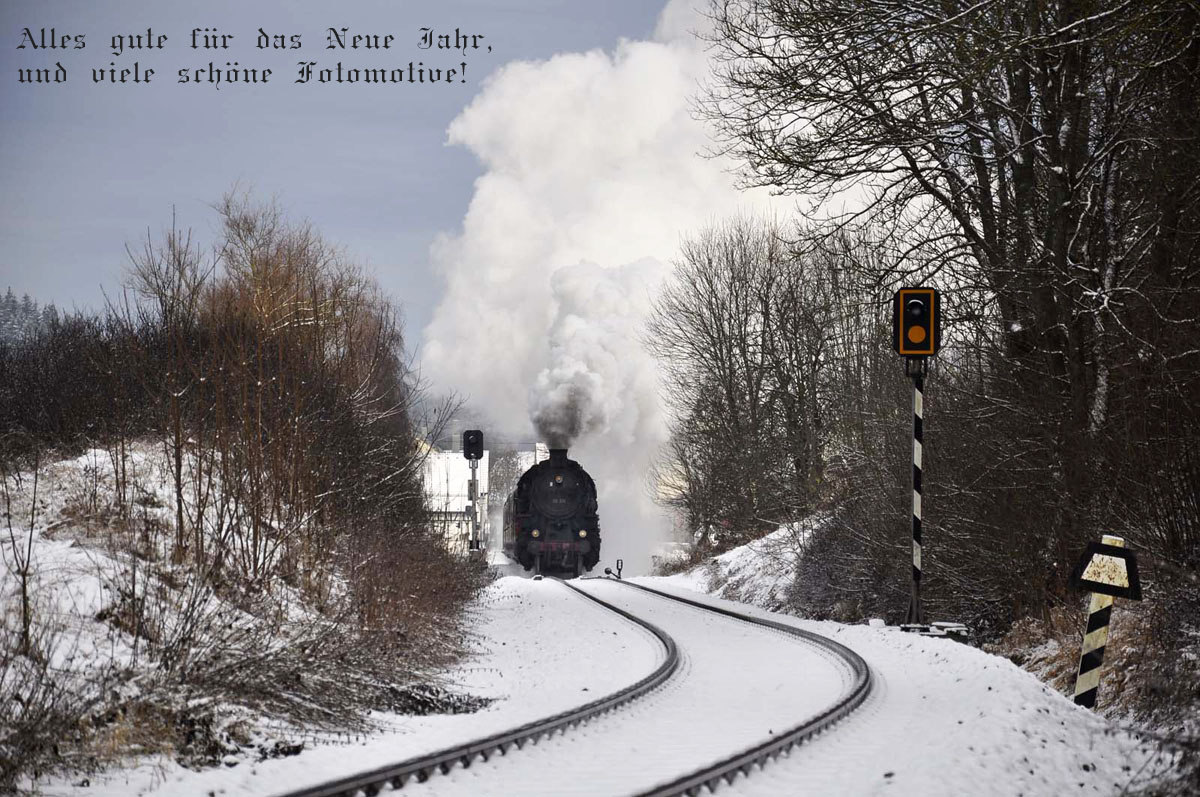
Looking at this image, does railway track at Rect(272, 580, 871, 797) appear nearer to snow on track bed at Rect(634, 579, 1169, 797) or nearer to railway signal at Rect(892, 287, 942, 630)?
snow on track bed at Rect(634, 579, 1169, 797)

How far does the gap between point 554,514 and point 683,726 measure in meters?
26.9

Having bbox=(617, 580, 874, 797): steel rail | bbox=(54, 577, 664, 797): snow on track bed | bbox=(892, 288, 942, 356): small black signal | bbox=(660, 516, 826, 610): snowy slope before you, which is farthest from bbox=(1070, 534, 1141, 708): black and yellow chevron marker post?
bbox=(660, 516, 826, 610): snowy slope

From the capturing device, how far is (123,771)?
6.24m

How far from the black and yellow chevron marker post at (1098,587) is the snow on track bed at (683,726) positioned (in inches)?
76.7

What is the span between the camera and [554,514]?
34938 mm

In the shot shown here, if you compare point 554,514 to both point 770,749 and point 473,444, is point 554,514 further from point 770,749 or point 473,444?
point 770,749

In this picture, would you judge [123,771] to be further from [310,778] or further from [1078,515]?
[1078,515]

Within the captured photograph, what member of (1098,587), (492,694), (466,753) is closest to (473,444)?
(492,694)

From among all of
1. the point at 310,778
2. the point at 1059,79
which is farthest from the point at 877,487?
the point at 310,778

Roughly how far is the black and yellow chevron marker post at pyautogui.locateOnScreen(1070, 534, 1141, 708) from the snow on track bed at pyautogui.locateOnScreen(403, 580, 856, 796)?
76.7 inches

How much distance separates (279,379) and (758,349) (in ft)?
80.5

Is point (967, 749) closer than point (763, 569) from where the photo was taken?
Yes

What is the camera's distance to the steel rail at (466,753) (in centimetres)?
574

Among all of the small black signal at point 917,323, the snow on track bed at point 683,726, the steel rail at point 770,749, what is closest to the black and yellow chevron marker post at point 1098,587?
the steel rail at point 770,749
